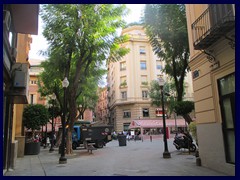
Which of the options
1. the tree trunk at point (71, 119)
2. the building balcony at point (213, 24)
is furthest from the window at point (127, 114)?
the building balcony at point (213, 24)

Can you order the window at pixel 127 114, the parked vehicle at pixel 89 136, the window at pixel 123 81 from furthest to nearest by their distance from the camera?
the window at pixel 127 114, the window at pixel 123 81, the parked vehicle at pixel 89 136

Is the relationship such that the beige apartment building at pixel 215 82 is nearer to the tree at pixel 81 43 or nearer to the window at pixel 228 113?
the window at pixel 228 113

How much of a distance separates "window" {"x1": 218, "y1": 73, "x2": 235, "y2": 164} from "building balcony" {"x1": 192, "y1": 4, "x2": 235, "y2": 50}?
1136 mm

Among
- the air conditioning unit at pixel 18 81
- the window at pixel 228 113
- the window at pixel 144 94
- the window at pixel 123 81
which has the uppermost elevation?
the window at pixel 123 81

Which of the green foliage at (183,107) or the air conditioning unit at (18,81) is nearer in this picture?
the air conditioning unit at (18,81)

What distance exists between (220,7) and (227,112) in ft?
9.22

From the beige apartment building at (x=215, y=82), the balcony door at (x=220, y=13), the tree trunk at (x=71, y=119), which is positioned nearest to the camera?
the balcony door at (x=220, y=13)

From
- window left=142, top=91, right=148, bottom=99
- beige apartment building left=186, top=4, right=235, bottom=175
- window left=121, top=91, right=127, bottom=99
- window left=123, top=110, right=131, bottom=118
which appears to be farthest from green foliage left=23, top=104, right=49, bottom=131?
window left=142, top=91, right=148, bottom=99

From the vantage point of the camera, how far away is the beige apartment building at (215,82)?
258 inches

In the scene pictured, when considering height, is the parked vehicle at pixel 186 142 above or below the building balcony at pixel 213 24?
below

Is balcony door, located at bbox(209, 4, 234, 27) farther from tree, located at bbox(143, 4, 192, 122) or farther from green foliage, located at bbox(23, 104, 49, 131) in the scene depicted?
green foliage, located at bbox(23, 104, 49, 131)

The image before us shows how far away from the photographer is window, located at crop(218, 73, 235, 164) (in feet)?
22.0

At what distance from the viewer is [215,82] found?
24.7 ft
